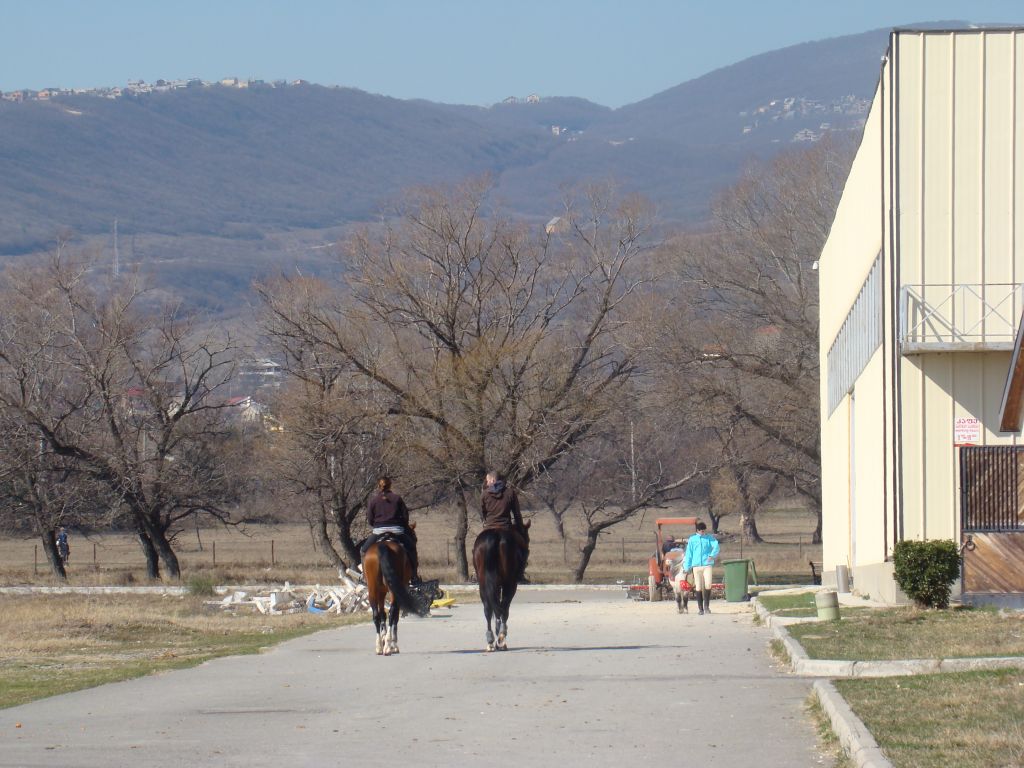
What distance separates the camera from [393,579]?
16.3m

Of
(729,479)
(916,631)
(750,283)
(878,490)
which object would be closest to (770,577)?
(750,283)

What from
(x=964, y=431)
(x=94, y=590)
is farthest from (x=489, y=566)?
(x=94, y=590)

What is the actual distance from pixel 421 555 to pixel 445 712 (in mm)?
48085

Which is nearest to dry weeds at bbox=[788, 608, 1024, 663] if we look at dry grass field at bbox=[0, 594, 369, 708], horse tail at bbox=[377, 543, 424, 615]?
horse tail at bbox=[377, 543, 424, 615]

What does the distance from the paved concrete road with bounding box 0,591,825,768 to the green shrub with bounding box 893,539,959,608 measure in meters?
3.24

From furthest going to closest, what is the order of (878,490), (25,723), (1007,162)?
(878,490) < (1007,162) < (25,723)

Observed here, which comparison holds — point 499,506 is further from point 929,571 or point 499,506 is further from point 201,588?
point 201,588

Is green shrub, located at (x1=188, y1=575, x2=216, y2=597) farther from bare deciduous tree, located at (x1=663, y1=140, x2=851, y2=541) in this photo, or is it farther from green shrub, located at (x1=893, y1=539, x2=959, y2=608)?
green shrub, located at (x1=893, y1=539, x2=959, y2=608)

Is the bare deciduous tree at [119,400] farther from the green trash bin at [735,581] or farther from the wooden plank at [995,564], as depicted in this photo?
the wooden plank at [995,564]

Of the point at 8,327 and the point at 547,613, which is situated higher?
the point at 8,327

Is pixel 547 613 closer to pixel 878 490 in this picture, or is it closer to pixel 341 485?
pixel 878 490

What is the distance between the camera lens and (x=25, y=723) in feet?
36.3

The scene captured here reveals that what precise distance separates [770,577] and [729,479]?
1666 centimetres

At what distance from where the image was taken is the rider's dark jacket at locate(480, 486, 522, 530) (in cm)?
1675
